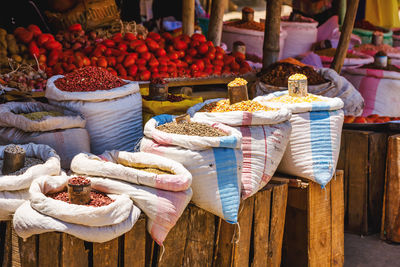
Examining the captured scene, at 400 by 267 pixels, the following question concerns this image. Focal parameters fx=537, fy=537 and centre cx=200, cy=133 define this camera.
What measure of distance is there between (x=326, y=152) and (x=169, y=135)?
3.14 ft

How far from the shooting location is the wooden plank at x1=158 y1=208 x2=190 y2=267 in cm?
220

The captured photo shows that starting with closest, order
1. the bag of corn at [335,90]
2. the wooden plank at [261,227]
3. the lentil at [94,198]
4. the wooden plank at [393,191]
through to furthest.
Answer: the lentil at [94,198] → the wooden plank at [261,227] → the wooden plank at [393,191] → the bag of corn at [335,90]

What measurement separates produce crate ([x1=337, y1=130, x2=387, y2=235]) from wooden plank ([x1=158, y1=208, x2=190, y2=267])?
1648 millimetres

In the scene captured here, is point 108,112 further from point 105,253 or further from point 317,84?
point 317,84

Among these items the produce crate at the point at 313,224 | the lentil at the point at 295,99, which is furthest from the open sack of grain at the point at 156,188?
the lentil at the point at 295,99

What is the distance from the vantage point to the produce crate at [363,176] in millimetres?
3510

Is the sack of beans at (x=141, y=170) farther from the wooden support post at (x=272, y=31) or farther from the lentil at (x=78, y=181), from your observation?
the wooden support post at (x=272, y=31)

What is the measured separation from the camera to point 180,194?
6.74 ft

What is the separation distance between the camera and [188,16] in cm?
495

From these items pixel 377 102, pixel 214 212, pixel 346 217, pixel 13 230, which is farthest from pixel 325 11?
pixel 13 230

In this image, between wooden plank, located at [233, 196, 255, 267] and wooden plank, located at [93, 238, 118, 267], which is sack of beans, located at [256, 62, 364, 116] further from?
wooden plank, located at [93, 238, 118, 267]

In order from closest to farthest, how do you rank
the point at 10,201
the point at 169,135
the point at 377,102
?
the point at 10,201 → the point at 169,135 → the point at 377,102

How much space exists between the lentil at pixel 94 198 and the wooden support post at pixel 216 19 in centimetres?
317

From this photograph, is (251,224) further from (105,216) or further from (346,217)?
(346,217)
